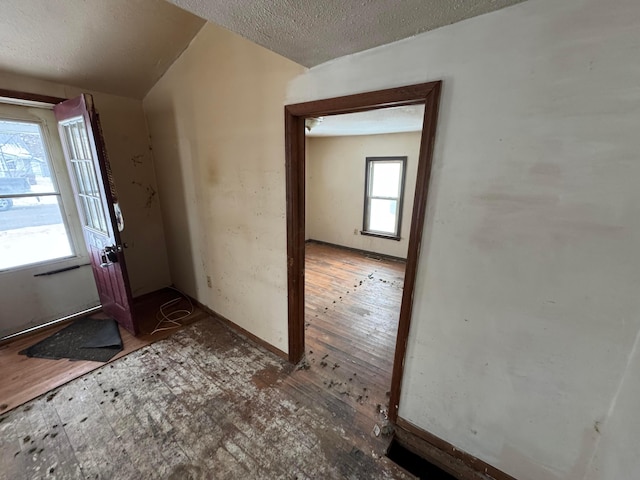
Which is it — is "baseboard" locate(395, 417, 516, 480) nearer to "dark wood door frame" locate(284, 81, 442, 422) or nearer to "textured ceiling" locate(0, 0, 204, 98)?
"dark wood door frame" locate(284, 81, 442, 422)

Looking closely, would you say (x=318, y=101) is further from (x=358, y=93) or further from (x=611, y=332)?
(x=611, y=332)

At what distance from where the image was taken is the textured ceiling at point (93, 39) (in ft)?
5.39

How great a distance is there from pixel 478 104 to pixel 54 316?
3929 mm

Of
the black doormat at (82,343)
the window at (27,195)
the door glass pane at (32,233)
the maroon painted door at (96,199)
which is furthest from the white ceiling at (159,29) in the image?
the black doormat at (82,343)

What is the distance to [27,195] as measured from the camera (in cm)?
232

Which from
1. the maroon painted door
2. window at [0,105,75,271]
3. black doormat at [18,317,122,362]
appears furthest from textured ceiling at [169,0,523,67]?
black doormat at [18,317,122,362]

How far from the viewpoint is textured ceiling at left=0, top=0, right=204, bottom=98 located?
64.6 inches

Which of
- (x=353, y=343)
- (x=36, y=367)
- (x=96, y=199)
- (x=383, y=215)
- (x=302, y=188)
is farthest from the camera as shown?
(x=383, y=215)

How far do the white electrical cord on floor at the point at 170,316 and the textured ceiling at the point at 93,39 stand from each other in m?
2.34

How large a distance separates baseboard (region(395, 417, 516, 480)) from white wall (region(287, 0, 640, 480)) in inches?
2.8

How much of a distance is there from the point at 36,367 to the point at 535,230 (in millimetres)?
3519

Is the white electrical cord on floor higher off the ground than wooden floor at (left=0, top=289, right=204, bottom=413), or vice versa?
the white electrical cord on floor

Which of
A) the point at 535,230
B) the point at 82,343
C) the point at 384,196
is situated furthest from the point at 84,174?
the point at 384,196

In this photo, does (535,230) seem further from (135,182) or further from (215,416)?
(135,182)
